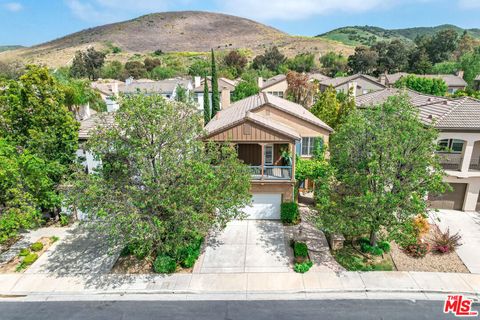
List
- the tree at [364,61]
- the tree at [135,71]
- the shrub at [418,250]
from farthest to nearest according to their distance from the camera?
the tree at [135,71], the tree at [364,61], the shrub at [418,250]

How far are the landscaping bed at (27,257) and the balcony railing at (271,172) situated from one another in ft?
41.1

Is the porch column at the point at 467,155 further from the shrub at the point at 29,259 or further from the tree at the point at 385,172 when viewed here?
the shrub at the point at 29,259

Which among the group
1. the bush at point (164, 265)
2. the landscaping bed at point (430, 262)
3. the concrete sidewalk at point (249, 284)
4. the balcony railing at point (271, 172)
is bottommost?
the concrete sidewalk at point (249, 284)

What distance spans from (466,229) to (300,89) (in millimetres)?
29800

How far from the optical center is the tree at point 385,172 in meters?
13.3

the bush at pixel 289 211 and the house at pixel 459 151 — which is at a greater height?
the house at pixel 459 151

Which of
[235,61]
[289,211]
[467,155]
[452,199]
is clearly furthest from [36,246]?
[235,61]

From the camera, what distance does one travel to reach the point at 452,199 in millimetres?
20188

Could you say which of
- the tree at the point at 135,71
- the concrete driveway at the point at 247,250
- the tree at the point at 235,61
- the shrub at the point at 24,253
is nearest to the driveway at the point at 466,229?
the concrete driveway at the point at 247,250

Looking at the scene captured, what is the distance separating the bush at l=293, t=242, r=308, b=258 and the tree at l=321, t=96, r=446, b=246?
6.01 feet

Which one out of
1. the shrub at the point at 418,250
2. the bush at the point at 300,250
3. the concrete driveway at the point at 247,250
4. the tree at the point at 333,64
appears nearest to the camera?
the concrete driveway at the point at 247,250

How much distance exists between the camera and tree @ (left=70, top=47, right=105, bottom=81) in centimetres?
8600

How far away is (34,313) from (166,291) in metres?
5.23

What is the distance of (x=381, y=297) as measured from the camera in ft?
42.3
